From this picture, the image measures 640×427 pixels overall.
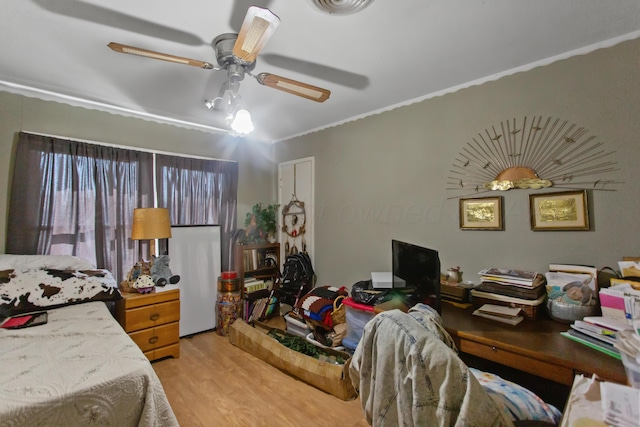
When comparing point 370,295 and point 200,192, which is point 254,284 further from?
point 370,295

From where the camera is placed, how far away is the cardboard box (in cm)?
204

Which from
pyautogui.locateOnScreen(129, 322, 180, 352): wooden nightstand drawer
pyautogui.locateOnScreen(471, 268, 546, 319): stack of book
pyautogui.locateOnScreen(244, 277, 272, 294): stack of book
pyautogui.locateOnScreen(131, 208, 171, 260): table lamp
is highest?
pyautogui.locateOnScreen(131, 208, 171, 260): table lamp

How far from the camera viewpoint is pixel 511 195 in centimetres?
206

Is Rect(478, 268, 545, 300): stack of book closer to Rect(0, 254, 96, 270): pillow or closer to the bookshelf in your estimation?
the bookshelf

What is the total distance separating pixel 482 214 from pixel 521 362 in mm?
1110

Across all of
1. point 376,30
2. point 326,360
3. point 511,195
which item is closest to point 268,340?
point 326,360

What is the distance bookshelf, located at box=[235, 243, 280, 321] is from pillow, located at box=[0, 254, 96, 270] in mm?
1447

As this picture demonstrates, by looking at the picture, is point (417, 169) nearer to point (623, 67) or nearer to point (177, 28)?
point (623, 67)

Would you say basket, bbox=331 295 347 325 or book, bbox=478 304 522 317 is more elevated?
book, bbox=478 304 522 317

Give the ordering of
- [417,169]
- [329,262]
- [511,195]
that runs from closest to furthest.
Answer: [511,195] → [417,169] → [329,262]

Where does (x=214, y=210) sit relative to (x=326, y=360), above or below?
above

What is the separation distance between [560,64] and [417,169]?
1169 millimetres

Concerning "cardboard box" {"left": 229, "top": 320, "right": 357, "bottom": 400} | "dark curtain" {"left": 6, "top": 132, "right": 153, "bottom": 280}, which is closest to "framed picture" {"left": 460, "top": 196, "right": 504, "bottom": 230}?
"cardboard box" {"left": 229, "top": 320, "right": 357, "bottom": 400}

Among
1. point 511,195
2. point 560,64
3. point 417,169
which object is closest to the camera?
point 560,64
